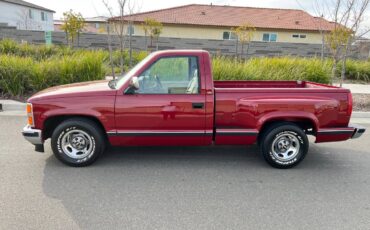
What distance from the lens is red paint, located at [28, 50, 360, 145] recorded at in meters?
4.08

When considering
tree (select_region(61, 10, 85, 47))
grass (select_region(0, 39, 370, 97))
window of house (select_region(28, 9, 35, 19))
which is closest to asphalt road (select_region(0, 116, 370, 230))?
grass (select_region(0, 39, 370, 97))

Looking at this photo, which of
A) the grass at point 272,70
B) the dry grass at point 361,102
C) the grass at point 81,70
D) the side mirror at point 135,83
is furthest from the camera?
the grass at point 272,70

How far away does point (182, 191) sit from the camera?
366 centimetres

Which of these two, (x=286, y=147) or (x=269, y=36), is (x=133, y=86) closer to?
(x=286, y=147)

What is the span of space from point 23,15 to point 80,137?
152 feet

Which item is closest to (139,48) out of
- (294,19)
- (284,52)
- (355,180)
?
(284,52)

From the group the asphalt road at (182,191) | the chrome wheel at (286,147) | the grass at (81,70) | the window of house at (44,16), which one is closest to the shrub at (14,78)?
the grass at (81,70)

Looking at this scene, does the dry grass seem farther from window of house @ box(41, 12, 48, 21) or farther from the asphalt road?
window of house @ box(41, 12, 48, 21)

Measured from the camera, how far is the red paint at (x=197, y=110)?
408 cm

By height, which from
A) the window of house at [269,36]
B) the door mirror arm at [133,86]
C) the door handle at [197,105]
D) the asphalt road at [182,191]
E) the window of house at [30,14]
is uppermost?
the window of house at [30,14]

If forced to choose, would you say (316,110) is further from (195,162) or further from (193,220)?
(193,220)

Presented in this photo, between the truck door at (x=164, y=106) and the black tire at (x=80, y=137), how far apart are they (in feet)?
0.77

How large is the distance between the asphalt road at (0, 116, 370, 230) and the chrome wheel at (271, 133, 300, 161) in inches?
8.5

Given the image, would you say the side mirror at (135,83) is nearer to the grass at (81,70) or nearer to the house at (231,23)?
the grass at (81,70)
